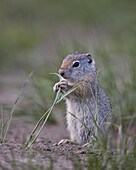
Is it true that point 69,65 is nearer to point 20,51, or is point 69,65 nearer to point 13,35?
point 20,51

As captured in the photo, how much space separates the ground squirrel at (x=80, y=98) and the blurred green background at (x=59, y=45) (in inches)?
13.0

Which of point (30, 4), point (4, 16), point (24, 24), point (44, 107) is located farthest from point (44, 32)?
point (44, 107)

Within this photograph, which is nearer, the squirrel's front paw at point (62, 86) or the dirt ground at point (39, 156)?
the dirt ground at point (39, 156)

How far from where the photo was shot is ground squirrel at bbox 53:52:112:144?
13.7 ft

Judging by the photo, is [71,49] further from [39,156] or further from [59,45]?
[39,156]

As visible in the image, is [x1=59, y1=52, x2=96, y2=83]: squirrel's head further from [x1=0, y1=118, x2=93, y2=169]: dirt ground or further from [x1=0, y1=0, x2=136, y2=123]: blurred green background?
[x1=0, y1=118, x2=93, y2=169]: dirt ground

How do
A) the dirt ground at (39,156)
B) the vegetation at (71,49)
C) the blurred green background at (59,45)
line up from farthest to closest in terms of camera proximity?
the blurred green background at (59,45)
the vegetation at (71,49)
the dirt ground at (39,156)

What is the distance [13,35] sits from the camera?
36.1ft

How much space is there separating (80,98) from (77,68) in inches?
13.9

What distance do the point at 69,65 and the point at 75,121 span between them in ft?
2.14

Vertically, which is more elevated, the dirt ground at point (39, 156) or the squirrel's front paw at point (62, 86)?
the squirrel's front paw at point (62, 86)

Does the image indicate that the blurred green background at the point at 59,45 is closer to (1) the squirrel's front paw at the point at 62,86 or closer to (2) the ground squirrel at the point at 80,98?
(2) the ground squirrel at the point at 80,98

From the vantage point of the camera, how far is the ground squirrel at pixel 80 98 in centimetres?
416

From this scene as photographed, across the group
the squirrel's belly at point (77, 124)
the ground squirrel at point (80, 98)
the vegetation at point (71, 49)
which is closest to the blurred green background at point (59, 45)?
the vegetation at point (71, 49)
